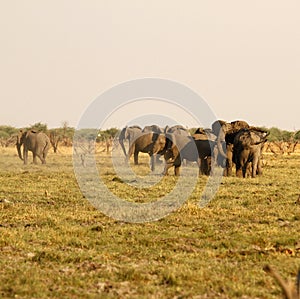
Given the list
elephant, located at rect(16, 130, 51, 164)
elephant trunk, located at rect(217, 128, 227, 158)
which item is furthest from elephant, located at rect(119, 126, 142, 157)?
elephant trunk, located at rect(217, 128, 227, 158)

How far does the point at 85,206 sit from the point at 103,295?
7763mm

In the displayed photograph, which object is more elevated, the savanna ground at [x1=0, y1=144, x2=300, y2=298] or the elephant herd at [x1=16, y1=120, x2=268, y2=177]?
the elephant herd at [x1=16, y1=120, x2=268, y2=177]

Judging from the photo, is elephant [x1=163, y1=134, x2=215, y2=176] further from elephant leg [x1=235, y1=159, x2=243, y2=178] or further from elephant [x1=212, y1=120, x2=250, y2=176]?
elephant leg [x1=235, y1=159, x2=243, y2=178]

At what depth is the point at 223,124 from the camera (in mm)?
25828

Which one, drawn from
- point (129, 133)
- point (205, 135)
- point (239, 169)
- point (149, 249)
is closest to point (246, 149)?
point (239, 169)

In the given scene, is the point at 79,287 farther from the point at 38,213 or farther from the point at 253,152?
the point at 253,152

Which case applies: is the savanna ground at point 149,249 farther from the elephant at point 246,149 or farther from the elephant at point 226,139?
the elephant at point 226,139

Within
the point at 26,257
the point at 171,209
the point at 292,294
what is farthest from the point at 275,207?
the point at 292,294

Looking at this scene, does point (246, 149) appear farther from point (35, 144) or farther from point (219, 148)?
point (35, 144)

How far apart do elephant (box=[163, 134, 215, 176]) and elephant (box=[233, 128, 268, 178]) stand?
4.85 feet

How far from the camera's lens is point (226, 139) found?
2527 cm

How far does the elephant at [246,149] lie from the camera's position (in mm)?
23469

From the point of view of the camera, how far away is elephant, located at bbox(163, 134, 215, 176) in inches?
979

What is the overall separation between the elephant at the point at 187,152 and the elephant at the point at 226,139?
18.4 inches
